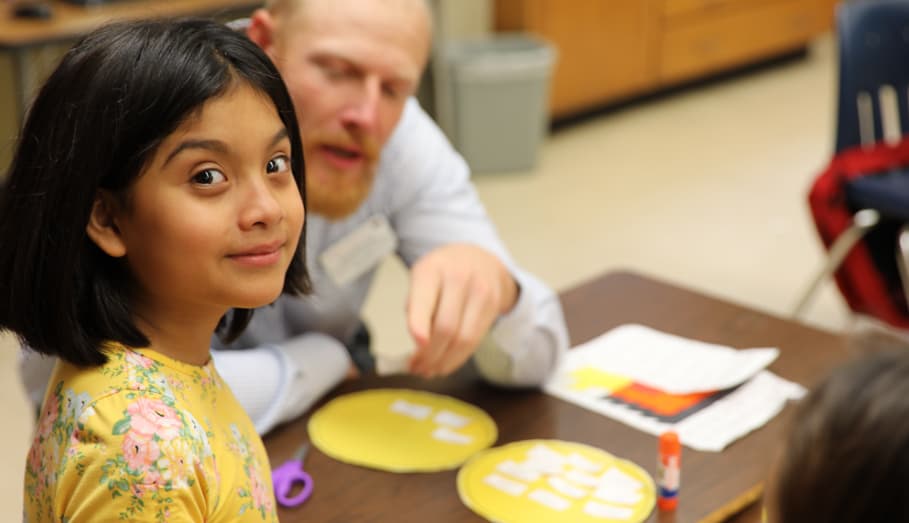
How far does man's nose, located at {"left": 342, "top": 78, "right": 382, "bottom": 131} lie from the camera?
159cm

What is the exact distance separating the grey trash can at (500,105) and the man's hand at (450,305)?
9.25ft

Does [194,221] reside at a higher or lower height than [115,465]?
higher

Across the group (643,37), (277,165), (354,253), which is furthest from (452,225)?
(643,37)

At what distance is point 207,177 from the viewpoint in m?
1.00

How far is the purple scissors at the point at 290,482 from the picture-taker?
1.34 meters

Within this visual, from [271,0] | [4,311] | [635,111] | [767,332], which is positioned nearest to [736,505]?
[767,332]

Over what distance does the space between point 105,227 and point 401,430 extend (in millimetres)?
617

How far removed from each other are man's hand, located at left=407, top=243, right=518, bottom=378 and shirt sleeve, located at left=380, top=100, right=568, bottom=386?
0.16 ft

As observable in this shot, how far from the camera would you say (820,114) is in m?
5.24

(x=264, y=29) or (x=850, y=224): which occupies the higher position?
(x=264, y=29)

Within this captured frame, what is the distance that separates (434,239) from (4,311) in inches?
33.0

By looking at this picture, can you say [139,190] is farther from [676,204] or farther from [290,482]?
[676,204]

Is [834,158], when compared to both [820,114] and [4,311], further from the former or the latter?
[820,114]

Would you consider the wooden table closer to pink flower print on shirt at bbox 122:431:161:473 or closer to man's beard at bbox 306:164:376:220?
man's beard at bbox 306:164:376:220
